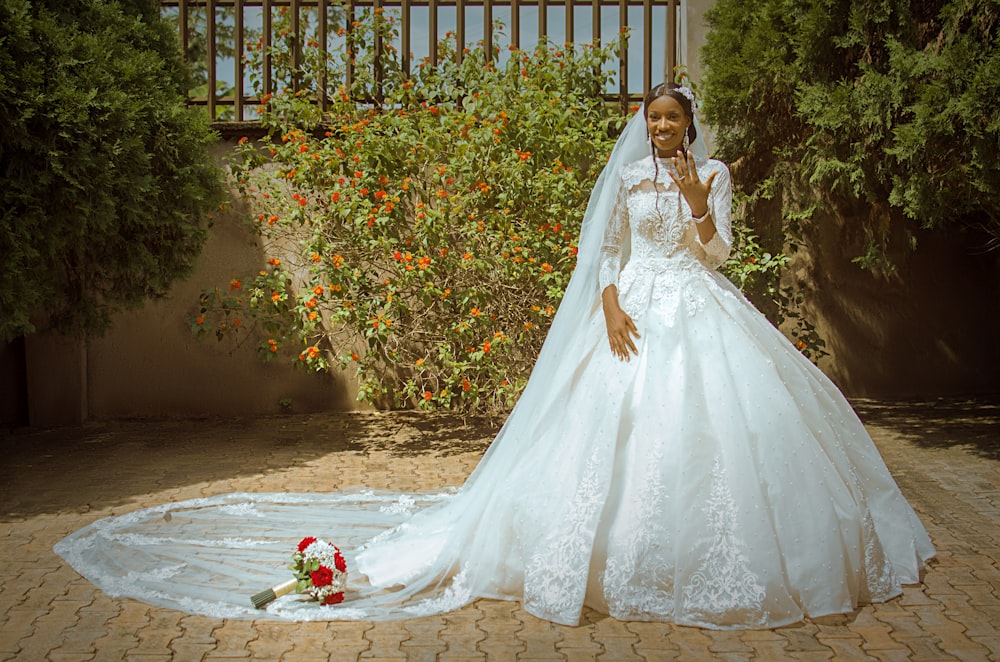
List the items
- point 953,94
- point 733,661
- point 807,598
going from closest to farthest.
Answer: point 733,661 → point 807,598 → point 953,94

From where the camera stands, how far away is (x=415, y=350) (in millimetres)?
7461

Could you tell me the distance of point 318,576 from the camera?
3.42 metres

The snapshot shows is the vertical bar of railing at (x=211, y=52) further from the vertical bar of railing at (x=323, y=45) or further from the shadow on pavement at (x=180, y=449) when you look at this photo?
the shadow on pavement at (x=180, y=449)

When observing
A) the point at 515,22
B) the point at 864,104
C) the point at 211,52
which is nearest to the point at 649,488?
the point at 864,104

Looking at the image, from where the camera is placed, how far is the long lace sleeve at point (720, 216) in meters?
3.81

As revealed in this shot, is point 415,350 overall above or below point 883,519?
above

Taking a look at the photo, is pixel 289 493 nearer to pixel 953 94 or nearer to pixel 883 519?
pixel 883 519

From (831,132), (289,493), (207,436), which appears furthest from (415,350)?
(831,132)

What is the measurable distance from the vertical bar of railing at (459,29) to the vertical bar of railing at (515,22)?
1.34 ft

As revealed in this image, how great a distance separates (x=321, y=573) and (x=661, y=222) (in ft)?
6.23

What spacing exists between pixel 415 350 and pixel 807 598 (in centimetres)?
457

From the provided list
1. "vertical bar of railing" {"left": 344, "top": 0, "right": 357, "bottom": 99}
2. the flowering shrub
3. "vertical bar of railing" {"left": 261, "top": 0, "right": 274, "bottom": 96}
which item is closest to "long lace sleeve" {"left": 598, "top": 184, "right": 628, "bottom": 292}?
the flowering shrub

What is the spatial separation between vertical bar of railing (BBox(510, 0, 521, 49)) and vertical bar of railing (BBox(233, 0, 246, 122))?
222cm

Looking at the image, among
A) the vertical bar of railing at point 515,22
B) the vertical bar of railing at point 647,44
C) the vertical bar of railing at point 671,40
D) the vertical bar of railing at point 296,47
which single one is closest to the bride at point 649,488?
the vertical bar of railing at point 515,22
